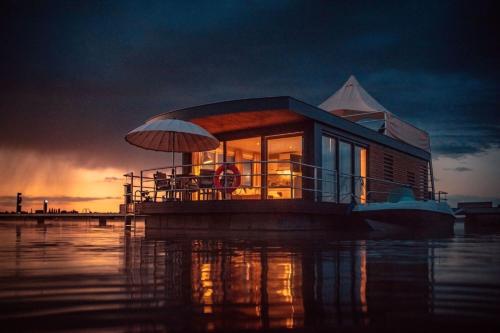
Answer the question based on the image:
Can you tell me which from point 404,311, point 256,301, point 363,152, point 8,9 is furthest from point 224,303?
point 8,9

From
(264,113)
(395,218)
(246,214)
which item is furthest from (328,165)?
(246,214)

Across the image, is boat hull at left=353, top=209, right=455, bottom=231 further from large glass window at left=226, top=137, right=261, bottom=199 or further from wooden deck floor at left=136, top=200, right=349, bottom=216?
large glass window at left=226, top=137, right=261, bottom=199

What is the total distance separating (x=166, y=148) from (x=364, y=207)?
6.02m

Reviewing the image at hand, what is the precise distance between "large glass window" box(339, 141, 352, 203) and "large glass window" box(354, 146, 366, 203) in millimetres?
345

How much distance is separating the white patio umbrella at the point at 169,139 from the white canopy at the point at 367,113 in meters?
7.96

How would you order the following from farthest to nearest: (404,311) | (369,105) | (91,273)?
(369,105) → (91,273) → (404,311)

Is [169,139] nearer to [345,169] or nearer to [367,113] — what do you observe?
[345,169]

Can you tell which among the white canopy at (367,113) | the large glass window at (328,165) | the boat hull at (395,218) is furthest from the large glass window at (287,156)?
the white canopy at (367,113)

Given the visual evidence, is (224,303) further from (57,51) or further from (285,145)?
(57,51)

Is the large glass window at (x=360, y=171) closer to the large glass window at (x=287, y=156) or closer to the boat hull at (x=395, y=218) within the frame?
the large glass window at (x=287, y=156)

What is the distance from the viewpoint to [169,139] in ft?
42.2

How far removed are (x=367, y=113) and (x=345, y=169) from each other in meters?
4.43

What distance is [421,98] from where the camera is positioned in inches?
1366

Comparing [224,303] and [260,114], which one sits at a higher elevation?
[260,114]
